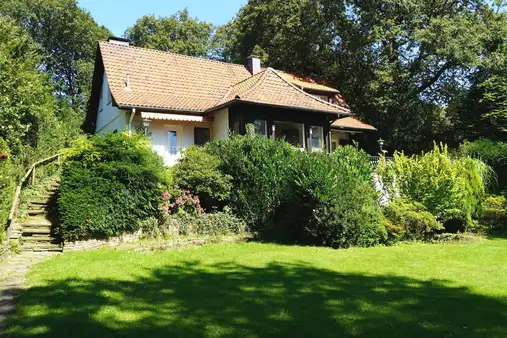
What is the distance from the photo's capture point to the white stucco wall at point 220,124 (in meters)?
23.0

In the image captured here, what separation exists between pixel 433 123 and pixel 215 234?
86.0ft

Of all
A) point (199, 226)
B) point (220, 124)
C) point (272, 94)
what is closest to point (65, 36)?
point (220, 124)

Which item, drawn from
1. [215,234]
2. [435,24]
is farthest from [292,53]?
[215,234]

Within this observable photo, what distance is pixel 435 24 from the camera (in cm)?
2897

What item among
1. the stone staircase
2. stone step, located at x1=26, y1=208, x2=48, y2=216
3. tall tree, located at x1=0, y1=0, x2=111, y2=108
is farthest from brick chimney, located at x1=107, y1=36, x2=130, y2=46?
tall tree, located at x1=0, y1=0, x2=111, y2=108

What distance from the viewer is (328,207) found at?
14.2 meters

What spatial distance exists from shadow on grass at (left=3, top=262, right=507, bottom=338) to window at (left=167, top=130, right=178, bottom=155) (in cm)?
1481

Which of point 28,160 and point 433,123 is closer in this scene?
point 28,160

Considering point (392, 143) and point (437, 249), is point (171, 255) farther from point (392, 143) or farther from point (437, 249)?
point (392, 143)

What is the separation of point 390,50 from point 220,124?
52.3ft

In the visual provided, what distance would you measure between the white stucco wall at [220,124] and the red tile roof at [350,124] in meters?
8.80

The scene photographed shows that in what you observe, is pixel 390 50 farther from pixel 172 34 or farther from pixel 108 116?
pixel 172 34

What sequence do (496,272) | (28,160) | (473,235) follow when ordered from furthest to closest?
(28,160) → (473,235) → (496,272)

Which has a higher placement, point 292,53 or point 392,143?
point 292,53
